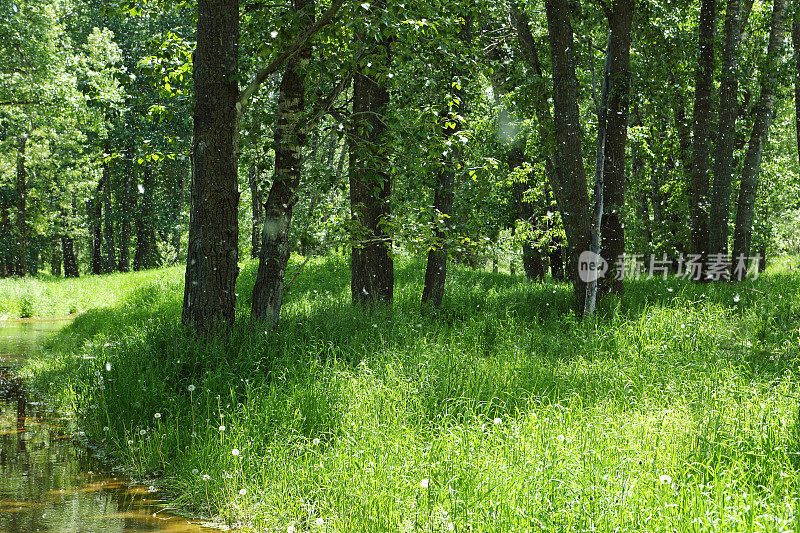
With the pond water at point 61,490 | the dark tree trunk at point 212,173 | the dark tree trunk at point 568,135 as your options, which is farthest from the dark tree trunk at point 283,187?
the dark tree trunk at point 568,135

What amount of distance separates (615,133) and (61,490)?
880 cm

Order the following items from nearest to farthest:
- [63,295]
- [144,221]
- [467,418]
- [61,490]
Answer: [61,490] < [467,418] < [63,295] < [144,221]

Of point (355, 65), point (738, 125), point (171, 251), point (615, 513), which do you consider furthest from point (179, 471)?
point (171, 251)

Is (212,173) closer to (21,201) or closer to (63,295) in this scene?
(63,295)

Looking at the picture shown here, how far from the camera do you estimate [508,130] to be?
1566cm

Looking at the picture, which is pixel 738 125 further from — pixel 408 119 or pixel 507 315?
pixel 408 119

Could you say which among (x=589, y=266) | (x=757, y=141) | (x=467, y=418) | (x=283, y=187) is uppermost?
(x=757, y=141)

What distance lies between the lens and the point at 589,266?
935cm

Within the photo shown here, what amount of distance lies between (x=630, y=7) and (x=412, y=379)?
7360 millimetres

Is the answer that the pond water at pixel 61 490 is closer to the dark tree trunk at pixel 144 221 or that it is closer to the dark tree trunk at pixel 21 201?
the dark tree trunk at pixel 21 201

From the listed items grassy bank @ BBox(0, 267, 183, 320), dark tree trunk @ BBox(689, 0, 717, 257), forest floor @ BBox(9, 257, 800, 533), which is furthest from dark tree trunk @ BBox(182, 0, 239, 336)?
grassy bank @ BBox(0, 267, 183, 320)

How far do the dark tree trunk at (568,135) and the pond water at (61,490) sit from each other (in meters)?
6.94

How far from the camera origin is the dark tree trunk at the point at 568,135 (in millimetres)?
9336

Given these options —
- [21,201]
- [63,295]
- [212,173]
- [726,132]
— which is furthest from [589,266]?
[21,201]
